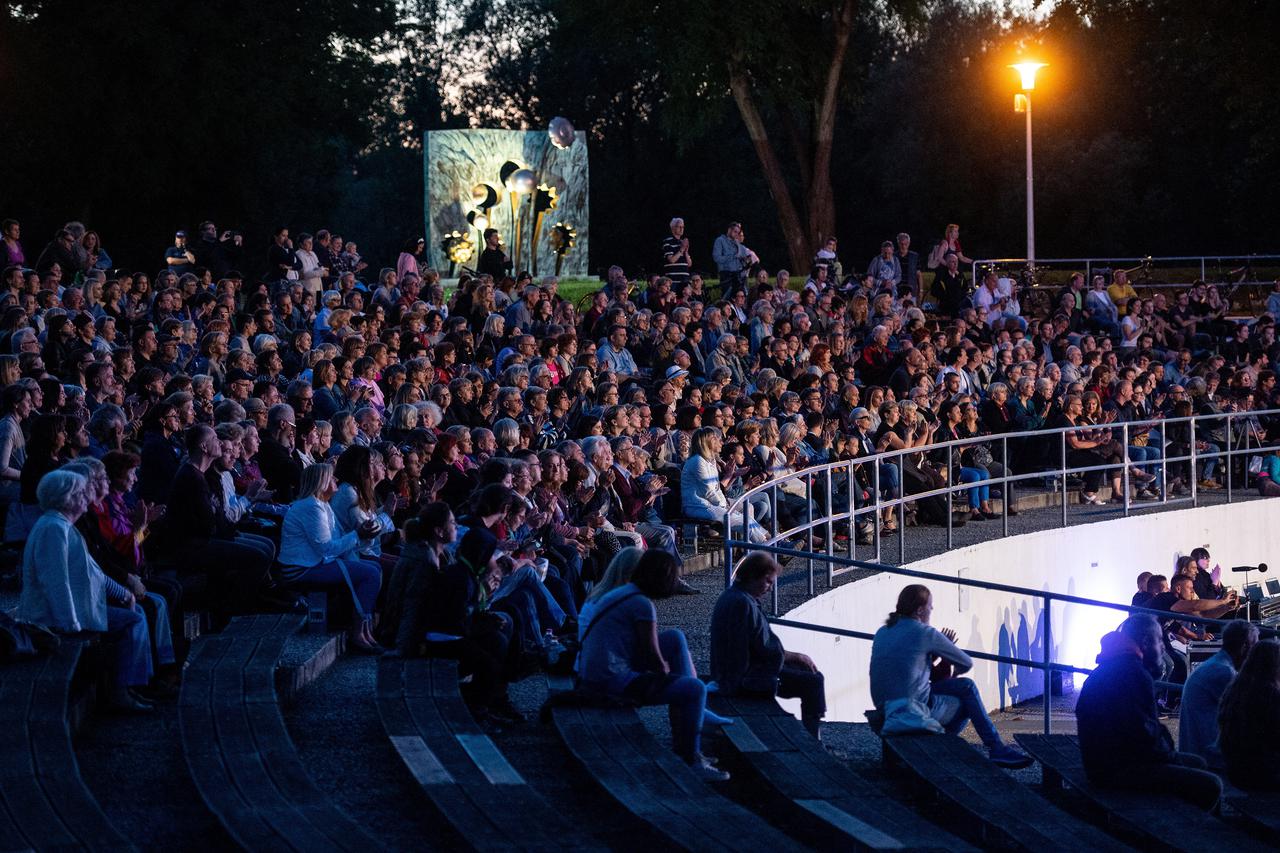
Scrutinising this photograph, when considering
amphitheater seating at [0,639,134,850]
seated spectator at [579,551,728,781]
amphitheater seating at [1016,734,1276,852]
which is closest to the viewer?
amphitheater seating at [0,639,134,850]

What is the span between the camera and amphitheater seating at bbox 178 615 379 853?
6672 mm

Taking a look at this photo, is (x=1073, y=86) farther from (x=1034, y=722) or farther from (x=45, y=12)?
(x=1034, y=722)

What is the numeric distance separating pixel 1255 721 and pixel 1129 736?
84cm

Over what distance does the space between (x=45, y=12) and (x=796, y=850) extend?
98.9ft

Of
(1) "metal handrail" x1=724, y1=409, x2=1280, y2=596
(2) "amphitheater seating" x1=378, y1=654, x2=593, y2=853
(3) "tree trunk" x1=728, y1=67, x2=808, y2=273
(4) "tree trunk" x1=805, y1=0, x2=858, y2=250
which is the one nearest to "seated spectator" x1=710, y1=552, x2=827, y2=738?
(2) "amphitheater seating" x1=378, y1=654, x2=593, y2=853

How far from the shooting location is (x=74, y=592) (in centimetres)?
835

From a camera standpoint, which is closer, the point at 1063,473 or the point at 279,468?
the point at 279,468

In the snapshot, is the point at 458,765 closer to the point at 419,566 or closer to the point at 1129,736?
the point at 419,566

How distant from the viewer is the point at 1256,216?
4019cm

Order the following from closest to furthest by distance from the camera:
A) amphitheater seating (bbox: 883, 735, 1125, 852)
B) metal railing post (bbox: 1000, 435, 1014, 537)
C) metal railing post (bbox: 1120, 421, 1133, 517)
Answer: amphitheater seating (bbox: 883, 735, 1125, 852) → metal railing post (bbox: 1000, 435, 1014, 537) → metal railing post (bbox: 1120, 421, 1133, 517)

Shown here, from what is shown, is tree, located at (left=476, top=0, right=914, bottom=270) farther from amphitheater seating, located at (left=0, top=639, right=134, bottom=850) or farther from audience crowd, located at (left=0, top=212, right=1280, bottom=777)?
amphitheater seating, located at (left=0, top=639, right=134, bottom=850)

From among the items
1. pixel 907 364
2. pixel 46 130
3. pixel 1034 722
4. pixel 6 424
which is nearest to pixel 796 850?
pixel 6 424

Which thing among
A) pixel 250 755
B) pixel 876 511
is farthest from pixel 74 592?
pixel 876 511

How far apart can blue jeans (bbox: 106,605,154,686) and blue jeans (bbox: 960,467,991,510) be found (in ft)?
36.5
